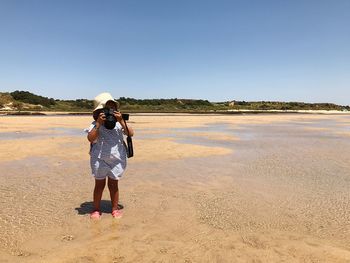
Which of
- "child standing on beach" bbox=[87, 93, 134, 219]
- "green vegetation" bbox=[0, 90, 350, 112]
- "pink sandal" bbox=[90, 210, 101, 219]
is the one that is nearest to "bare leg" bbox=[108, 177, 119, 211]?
"child standing on beach" bbox=[87, 93, 134, 219]

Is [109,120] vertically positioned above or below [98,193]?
above

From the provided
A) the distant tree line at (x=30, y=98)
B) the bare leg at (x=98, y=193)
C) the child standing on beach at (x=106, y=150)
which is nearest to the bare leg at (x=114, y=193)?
the child standing on beach at (x=106, y=150)

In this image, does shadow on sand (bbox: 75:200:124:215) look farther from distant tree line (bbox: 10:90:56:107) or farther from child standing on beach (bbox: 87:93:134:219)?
distant tree line (bbox: 10:90:56:107)

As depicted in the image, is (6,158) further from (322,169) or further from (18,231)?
(322,169)

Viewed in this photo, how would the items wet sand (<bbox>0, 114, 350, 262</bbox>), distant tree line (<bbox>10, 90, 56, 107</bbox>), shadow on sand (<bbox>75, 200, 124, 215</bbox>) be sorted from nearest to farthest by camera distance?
wet sand (<bbox>0, 114, 350, 262</bbox>) → shadow on sand (<bbox>75, 200, 124, 215</bbox>) → distant tree line (<bbox>10, 90, 56, 107</bbox>)

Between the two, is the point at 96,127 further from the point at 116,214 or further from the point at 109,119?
the point at 116,214

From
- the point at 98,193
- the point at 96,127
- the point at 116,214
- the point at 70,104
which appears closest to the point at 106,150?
the point at 96,127

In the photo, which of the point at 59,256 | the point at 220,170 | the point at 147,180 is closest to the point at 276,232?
the point at 59,256

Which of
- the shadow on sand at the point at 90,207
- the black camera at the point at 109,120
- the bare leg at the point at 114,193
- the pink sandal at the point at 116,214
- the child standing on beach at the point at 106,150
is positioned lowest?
the shadow on sand at the point at 90,207

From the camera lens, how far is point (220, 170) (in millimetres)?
10539

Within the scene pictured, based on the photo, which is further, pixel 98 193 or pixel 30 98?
pixel 30 98

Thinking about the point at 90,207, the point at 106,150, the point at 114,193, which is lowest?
the point at 90,207

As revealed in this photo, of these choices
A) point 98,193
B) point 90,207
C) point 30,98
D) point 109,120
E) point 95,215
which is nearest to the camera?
point 109,120

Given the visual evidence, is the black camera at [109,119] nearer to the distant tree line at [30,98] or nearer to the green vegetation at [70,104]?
the green vegetation at [70,104]
